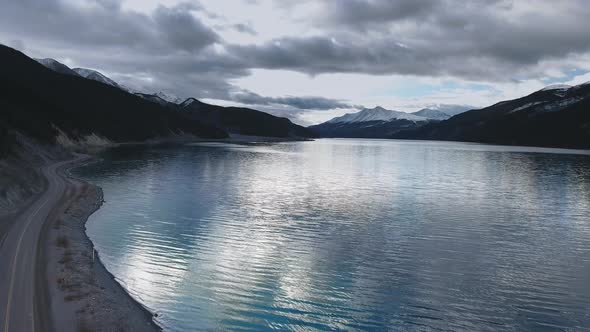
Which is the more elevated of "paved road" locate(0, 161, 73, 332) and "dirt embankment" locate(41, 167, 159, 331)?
"paved road" locate(0, 161, 73, 332)

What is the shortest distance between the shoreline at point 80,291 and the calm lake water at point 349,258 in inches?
44.0

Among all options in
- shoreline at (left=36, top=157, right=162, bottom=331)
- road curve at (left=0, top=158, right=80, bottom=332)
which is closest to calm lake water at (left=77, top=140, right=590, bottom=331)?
shoreline at (left=36, top=157, right=162, bottom=331)

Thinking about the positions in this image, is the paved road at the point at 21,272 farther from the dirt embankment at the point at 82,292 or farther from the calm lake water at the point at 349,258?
the calm lake water at the point at 349,258

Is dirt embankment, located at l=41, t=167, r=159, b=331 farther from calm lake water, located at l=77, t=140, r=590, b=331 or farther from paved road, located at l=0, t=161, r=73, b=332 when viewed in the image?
calm lake water, located at l=77, t=140, r=590, b=331

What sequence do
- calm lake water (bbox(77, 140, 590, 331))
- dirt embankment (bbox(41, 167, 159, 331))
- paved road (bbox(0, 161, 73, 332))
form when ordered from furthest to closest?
calm lake water (bbox(77, 140, 590, 331)) → dirt embankment (bbox(41, 167, 159, 331)) → paved road (bbox(0, 161, 73, 332))

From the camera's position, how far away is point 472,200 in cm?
6359

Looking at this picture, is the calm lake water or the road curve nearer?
the road curve

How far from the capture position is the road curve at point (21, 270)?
1895 cm

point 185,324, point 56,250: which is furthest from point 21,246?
point 185,324

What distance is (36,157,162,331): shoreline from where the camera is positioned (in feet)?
66.5

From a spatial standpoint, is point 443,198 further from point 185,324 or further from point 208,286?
point 185,324

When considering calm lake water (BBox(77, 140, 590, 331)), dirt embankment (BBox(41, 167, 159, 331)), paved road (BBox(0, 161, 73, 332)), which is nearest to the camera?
paved road (BBox(0, 161, 73, 332))

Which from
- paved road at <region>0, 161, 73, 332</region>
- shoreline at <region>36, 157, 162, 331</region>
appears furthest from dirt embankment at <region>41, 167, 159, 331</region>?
paved road at <region>0, 161, 73, 332</region>

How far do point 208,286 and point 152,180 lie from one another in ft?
185
